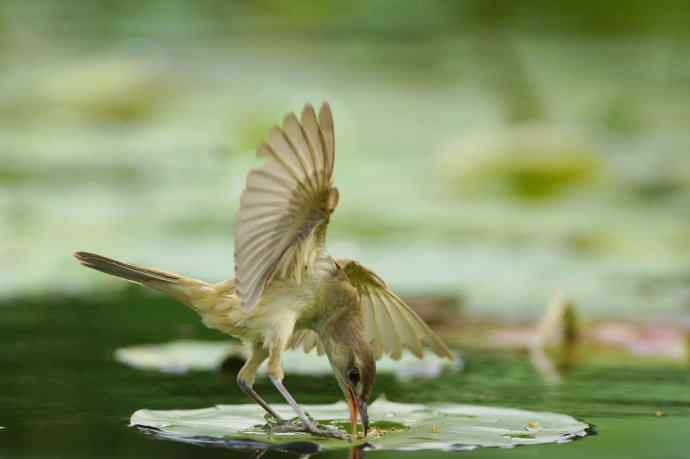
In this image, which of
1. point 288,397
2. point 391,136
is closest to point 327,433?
point 288,397

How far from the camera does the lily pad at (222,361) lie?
216 inches

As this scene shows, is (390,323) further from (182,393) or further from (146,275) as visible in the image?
(146,275)

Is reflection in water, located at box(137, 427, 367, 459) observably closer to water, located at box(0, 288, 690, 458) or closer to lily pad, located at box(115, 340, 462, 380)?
water, located at box(0, 288, 690, 458)

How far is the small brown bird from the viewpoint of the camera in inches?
144

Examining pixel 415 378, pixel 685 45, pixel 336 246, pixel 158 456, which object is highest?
pixel 685 45

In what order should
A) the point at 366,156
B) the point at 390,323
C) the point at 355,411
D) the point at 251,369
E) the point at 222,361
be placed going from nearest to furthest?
the point at 355,411 < the point at 251,369 < the point at 390,323 < the point at 222,361 < the point at 366,156

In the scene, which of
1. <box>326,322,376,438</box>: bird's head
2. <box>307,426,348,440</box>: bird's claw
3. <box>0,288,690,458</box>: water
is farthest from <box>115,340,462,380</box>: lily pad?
<box>307,426,348,440</box>: bird's claw

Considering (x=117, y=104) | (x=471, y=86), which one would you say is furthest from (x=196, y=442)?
(x=471, y=86)

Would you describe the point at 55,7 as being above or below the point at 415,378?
above

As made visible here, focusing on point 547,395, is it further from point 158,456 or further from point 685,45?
point 685,45

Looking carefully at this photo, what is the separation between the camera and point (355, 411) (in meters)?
4.03

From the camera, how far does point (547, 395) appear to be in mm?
4953

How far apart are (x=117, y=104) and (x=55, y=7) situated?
4436 mm

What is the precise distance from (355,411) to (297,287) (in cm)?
42
